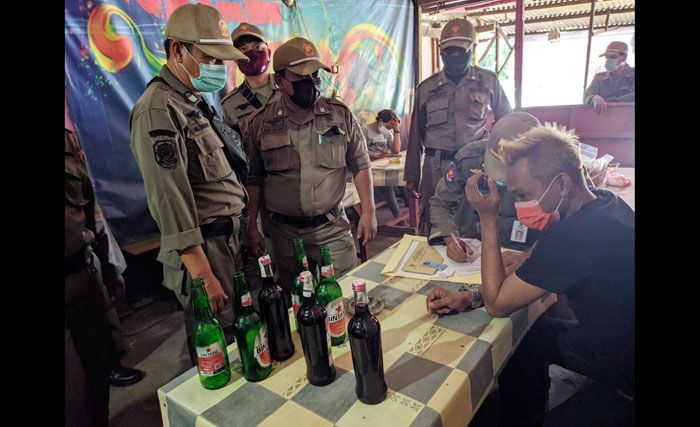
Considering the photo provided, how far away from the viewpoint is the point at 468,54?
3.22 metres

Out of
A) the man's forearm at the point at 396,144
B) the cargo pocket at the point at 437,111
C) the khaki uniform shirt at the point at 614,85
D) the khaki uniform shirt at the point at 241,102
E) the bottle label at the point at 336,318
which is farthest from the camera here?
the man's forearm at the point at 396,144

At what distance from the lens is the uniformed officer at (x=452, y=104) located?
Result: 321 centimetres

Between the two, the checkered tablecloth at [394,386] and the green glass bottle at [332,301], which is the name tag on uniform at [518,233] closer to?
the checkered tablecloth at [394,386]

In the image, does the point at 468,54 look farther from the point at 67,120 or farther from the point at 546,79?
the point at 546,79

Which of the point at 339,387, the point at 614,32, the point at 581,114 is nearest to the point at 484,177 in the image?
the point at 339,387

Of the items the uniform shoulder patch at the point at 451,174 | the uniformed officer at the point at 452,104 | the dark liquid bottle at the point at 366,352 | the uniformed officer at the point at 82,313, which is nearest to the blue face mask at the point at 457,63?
the uniformed officer at the point at 452,104

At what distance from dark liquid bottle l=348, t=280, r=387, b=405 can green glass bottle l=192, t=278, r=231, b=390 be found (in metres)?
0.37

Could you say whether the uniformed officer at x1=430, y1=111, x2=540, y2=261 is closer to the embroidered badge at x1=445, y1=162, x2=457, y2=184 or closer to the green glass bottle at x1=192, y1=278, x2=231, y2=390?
the embroidered badge at x1=445, y1=162, x2=457, y2=184

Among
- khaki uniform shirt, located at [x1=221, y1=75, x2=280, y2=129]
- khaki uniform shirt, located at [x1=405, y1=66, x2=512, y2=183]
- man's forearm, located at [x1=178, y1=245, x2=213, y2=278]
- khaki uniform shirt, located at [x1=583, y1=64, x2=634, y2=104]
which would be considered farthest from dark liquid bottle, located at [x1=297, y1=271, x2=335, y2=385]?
khaki uniform shirt, located at [x1=583, y1=64, x2=634, y2=104]

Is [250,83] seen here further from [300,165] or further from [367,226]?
[367,226]

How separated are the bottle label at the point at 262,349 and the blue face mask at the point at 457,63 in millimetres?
2827

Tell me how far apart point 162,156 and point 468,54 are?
101 inches

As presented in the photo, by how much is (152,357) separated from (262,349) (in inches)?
86.7

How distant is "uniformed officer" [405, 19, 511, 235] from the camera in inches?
127
